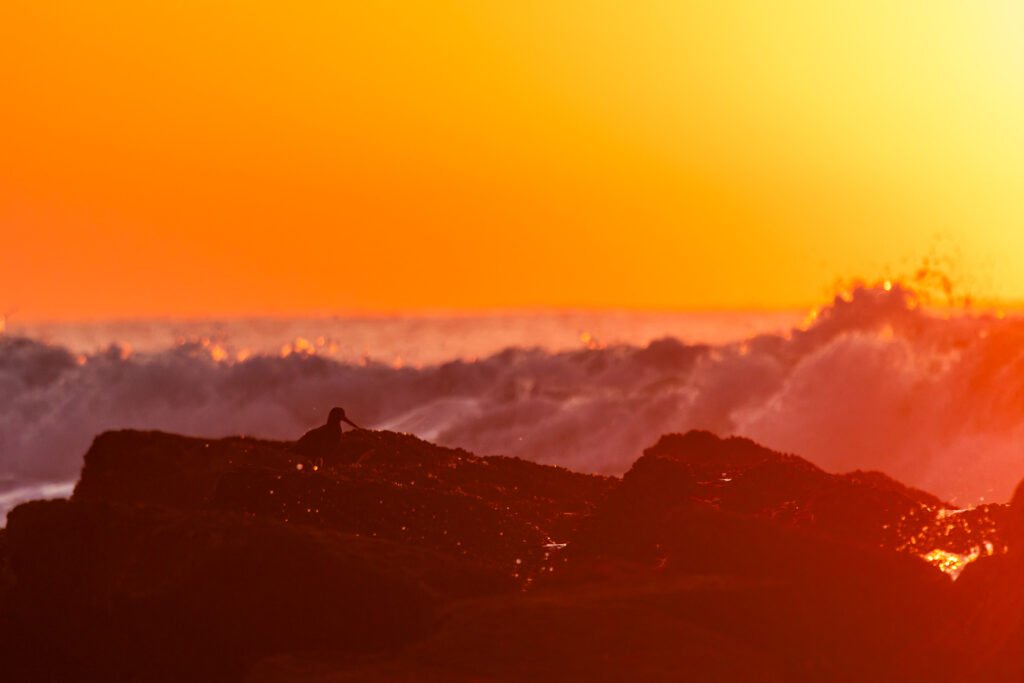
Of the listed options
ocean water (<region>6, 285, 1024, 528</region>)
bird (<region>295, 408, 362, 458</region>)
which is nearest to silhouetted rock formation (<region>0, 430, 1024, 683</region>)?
bird (<region>295, 408, 362, 458</region>)

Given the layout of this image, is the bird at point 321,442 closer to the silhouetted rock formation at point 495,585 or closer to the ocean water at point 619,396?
the silhouetted rock formation at point 495,585

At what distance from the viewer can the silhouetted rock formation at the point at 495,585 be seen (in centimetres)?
873

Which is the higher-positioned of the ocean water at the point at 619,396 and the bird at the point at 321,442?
the ocean water at the point at 619,396

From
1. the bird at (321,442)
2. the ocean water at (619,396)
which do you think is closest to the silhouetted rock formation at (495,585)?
the bird at (321,442)

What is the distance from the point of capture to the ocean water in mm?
31000

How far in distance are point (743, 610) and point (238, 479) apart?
3416mm

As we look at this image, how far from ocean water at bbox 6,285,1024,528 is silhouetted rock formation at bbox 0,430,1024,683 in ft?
53.7

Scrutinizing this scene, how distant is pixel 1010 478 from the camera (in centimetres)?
2698

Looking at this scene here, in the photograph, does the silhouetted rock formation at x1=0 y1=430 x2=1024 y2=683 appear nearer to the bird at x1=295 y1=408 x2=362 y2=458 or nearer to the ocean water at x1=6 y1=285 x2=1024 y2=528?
the bird at x1=295 y1=408 x2=362 y2=458

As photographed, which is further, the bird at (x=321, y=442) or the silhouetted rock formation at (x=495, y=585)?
the bird at (x=321, y=442)

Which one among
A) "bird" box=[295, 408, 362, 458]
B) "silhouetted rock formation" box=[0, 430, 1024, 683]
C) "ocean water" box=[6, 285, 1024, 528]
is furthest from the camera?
"ocean water" box=[6, 285, 1024, 528]

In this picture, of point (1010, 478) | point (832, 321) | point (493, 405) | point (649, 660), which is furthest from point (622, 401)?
point (649, 660)

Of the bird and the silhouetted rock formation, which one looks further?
the bird

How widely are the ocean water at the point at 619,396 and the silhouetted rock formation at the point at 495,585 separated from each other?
644 inches
